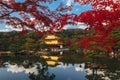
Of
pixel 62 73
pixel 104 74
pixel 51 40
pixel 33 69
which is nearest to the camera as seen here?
pixel 104 74

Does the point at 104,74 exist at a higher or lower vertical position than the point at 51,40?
higher

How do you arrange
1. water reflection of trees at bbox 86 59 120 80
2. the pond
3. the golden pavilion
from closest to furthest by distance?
water reflection of trees at bbox 86 59 120 80, the pond, the golden pavilion

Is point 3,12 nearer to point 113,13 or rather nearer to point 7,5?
point 7,5

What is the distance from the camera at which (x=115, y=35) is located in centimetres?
4569

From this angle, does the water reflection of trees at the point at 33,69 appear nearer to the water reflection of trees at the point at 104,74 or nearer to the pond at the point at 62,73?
the pond at the point at 62,73

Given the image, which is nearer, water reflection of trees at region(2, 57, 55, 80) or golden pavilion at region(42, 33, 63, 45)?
water reflection of trees at region(2, 57, 55, 80)

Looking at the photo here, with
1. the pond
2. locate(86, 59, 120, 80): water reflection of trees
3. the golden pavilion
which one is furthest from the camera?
the golden pavilion

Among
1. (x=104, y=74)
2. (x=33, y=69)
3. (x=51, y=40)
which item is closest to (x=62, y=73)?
(x=33, y=69)

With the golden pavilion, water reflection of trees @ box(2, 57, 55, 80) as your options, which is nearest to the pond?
water reflection of trees @ box(2, 57, 55, 80)

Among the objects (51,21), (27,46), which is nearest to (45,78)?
(51,21)

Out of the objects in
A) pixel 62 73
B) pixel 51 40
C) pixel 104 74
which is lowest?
pixel 51 40

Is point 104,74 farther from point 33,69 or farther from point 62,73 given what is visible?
point 33,69

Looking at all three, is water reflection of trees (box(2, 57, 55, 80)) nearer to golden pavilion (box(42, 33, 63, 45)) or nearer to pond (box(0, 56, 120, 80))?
pond (box(0, 56, 120, 80))

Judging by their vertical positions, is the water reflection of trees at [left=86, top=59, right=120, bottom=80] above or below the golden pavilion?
above
